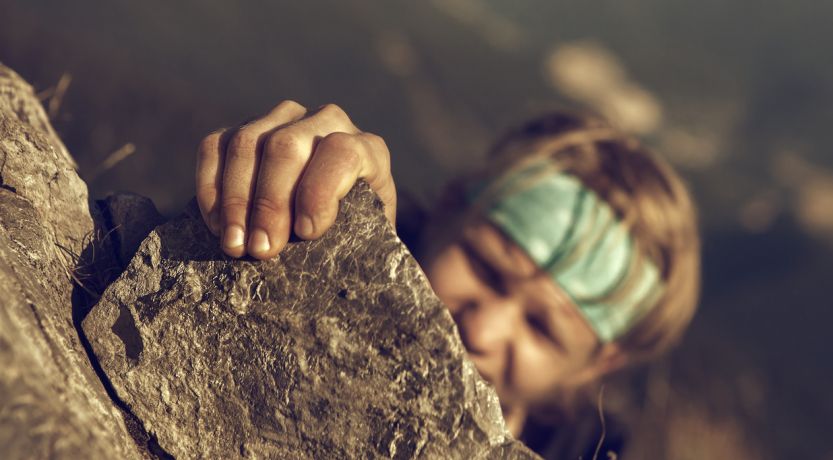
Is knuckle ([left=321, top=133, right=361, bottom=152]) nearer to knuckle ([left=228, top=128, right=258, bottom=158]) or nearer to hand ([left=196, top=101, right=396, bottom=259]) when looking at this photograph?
hand ([left=196, top=101, right=396, bottom=259])

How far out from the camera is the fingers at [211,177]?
144 centimetres

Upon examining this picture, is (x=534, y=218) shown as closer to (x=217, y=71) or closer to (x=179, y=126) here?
(x=179, y=126)

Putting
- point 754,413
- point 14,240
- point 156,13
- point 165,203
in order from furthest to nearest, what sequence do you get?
point 156,13 < point 754,413 < point 165,203 < point 14,240

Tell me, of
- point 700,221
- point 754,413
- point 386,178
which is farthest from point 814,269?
point 386,178

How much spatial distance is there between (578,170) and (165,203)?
2.37 meters

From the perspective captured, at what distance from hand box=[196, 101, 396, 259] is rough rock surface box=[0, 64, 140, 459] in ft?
1.23

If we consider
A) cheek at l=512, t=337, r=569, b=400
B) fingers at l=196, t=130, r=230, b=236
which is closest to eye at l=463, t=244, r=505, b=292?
cheek at l=512, t=337, r=569, b=400

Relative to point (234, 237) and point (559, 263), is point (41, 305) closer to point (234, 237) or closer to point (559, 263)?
point (234, 237)

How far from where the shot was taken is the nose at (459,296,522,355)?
2928 mm

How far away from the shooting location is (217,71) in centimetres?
657

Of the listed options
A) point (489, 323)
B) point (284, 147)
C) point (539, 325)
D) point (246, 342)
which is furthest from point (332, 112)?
point (539, 325)

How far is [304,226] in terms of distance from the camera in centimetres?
140

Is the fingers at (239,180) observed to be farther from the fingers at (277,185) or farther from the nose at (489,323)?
the nose at (489,323)

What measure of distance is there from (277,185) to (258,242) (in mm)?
145
